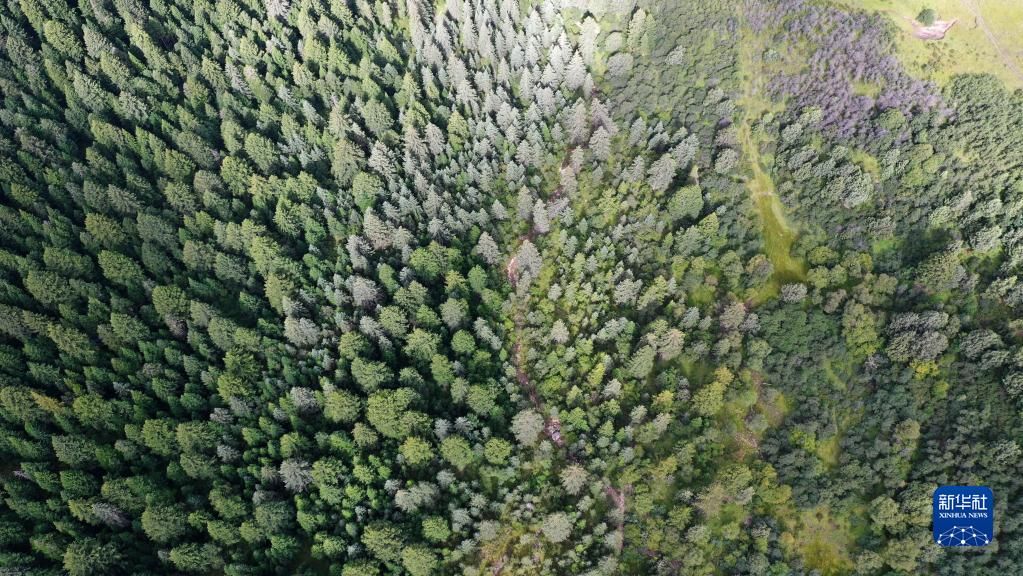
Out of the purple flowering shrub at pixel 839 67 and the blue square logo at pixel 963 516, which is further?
the purple flowering shrub at pixel 839 67

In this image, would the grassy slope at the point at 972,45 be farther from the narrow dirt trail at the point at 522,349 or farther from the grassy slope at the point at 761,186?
the narrow dirt trail at the point at 522,349

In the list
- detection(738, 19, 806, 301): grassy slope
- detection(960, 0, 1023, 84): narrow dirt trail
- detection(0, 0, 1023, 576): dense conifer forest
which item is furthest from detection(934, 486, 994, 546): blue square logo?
detection(960, 0, 1023, 84): narrow dirt trail

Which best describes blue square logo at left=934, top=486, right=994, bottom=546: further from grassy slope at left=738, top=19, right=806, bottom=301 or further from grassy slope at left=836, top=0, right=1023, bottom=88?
grassy slope at left=836, top=0, right=1023, bottom=88

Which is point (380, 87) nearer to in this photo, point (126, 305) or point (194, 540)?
point (126, 305)

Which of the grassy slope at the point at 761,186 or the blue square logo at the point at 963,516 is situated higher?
the grassy slope at the point at 761,186

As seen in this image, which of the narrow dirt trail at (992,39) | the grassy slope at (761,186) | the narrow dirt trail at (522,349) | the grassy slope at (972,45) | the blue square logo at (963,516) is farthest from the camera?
the grassy slope at (972,45)

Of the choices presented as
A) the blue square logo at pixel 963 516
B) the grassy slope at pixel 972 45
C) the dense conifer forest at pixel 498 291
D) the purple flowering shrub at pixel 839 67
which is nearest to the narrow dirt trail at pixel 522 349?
the dense conifer forest at pixel 498 291

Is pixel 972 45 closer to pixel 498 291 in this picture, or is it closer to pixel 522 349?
pixel 498 291

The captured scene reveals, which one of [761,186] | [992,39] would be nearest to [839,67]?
[992,39]
